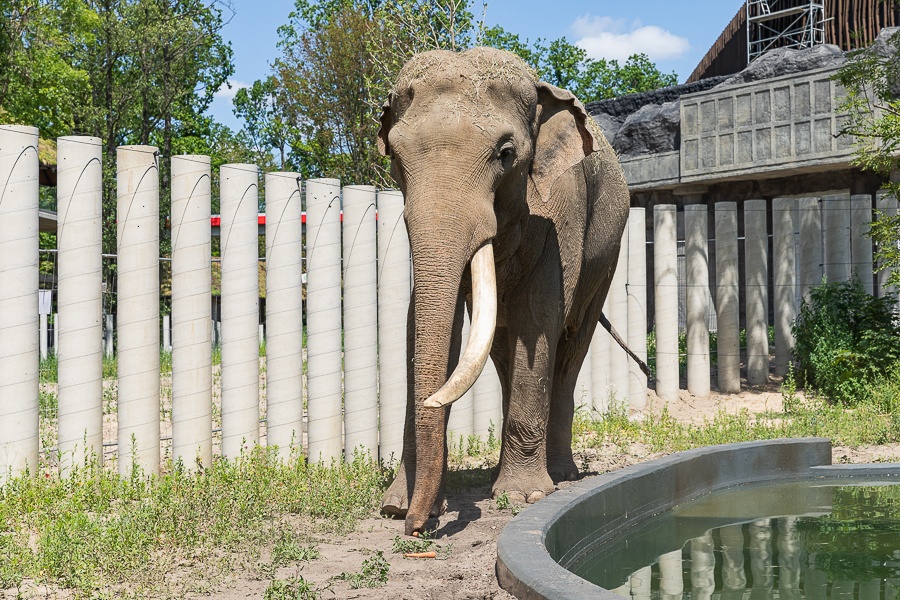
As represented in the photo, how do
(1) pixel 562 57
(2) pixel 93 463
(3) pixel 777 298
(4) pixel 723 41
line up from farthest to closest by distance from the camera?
(1) pixel 562 57
(4) pixel 723 41
(3) pixel 777 298
(2) pixel 93 463

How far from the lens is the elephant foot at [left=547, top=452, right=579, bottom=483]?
252 inches

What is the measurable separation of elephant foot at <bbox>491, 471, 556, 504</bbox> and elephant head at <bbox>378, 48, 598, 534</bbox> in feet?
2.97

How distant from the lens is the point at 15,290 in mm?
5723

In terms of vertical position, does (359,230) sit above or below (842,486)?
above

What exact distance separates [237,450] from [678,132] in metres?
11.0

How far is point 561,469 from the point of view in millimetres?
6430

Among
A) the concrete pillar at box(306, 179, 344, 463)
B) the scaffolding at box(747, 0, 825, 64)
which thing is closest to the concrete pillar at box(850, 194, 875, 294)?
the concrete pillar at box(306, 179, 344, 463)

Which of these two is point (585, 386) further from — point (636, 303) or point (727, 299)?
point (727, 299)

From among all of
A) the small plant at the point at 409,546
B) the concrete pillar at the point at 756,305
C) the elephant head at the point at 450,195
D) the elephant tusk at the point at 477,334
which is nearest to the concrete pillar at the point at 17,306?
the elephant head at the point at 450,195

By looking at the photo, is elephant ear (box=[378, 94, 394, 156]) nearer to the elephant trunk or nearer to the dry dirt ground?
the elephant trunk

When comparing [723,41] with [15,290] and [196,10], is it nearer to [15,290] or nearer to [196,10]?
[196,10]

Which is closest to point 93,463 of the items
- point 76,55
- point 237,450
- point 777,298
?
point 237,450

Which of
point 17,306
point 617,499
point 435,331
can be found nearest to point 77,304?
point 17,306

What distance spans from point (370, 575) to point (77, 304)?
115 inches
